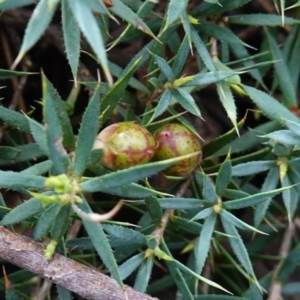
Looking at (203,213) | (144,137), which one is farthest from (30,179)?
(203,213)

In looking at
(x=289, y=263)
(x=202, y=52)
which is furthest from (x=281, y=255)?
(x=202, y=52)

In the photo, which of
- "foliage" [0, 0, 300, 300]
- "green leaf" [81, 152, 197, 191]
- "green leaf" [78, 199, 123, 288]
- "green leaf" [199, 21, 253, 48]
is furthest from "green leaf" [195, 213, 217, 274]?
"green leaf" [199, 21, 253, 48]

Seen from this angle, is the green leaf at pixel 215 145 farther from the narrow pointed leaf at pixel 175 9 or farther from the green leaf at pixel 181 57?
the narrow pointed leaf at pixel 175 9

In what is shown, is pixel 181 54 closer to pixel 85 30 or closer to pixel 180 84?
pixel 180 84

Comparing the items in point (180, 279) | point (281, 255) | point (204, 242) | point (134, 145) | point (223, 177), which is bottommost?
point (281, 255)

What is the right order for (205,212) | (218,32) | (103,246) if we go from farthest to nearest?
(218,32) → (205,212) → (103,246)

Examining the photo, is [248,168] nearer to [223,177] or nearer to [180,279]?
[223,177]

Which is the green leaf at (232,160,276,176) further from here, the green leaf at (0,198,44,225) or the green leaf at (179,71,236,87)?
the green leaf at (0,198,44,225)
